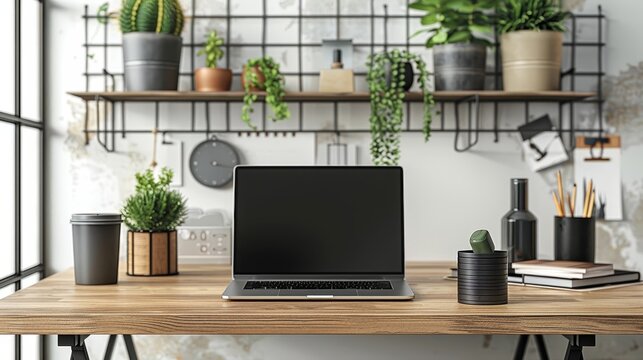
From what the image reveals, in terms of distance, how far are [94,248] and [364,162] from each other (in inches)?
36.6

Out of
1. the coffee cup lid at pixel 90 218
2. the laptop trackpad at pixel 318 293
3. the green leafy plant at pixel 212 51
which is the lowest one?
the laptop trackpad at pixel 318 293

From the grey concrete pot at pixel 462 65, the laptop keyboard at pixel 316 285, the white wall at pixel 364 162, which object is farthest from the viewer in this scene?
the white wall at pixel 364 162

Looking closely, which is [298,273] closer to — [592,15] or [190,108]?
[190,108]

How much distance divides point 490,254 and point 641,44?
49.0 inches

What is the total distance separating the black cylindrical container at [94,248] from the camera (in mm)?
1804

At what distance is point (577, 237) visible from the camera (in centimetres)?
197

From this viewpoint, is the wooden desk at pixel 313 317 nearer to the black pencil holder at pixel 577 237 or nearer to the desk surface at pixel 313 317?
the desk surface at pixel 313 317

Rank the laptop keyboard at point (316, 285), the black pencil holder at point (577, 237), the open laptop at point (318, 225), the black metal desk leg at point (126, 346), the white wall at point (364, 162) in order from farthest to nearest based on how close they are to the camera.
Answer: the white wall at point (364, 162) < the black metal desk leg at point (126, 346) < the black pencil holder at point (577, 237) < the open laptop at point (318, 225) < the laptop keyboard at point (316, 285)

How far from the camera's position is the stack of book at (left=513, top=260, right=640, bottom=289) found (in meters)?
1.77

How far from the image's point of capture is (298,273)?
1844 millimetres

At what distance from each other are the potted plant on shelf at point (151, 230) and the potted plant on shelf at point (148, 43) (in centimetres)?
35

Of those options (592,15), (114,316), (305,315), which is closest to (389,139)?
(592,15)

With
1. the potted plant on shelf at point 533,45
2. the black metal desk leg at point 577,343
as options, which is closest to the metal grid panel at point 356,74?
the potted plant on shelf at point 533,45

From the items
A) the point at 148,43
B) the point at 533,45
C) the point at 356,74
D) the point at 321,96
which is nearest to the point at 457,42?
the point at 533,45
